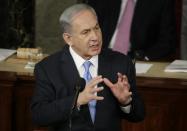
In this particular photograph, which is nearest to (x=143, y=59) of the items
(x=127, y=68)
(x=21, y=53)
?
(x=21, y=53)

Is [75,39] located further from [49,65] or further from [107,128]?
[107,128]

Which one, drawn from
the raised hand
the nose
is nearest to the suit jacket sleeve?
the raised hand

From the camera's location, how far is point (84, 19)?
303cm

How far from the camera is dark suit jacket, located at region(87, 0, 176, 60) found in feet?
16.5

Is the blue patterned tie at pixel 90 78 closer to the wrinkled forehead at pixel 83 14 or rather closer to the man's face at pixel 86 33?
the man's face at pixel 86 33

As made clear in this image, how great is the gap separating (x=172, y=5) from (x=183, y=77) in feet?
4.09

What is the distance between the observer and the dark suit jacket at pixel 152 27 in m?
5.03

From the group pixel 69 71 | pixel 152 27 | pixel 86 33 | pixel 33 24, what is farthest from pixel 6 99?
pixel 33 24

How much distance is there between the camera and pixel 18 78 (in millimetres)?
4168

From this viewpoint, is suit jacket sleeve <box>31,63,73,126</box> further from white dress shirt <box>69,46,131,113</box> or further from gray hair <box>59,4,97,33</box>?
gray hair <box>59,4,97,33</box>

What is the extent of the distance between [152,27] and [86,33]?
6.98 feet

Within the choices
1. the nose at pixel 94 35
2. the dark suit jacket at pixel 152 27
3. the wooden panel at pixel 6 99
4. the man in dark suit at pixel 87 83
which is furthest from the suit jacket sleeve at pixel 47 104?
the dark suit jacket at pixel 152 27

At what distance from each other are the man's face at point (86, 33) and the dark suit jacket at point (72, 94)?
0.13 metres

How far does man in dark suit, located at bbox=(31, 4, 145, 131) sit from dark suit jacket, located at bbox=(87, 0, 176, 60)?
1.85m
